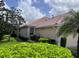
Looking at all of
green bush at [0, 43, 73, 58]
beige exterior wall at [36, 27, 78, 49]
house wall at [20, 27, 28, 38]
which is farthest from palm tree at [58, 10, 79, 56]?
house wall at [20, 27, 28, 38]

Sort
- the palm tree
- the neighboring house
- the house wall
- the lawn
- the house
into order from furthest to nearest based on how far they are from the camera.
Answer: the house → the house wall → the neighboring house → the palm tree → the lawn

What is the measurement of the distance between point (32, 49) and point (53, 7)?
1316 cm

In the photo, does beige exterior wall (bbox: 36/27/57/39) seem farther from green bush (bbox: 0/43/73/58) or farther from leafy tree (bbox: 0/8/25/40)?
green bush (bbox: 0/43/73/58)

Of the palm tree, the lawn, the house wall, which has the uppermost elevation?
the palm tree

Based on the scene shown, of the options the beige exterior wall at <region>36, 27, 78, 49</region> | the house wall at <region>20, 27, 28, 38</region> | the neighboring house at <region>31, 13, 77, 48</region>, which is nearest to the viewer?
the beige exterior wall at <region>36, 27, 78, 49</region>

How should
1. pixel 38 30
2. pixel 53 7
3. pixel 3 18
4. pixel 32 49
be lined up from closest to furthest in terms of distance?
pixel 32 49 → pixel 53 7 → pixel 3 18 → pixel 38 30

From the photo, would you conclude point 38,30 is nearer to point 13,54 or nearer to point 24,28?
point 24,28

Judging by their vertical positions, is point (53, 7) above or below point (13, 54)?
above

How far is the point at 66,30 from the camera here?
1711 centimetres

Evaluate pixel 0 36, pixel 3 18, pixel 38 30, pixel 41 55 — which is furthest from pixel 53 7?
pixel 41 55

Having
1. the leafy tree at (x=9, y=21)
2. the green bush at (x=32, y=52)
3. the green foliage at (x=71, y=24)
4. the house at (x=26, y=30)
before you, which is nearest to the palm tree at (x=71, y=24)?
the green foliage at (x=71, y=24)

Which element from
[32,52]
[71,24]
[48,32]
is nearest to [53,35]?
[48,32]

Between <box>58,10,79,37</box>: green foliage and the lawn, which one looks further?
<box>58,10,79,37</box>: green foliage

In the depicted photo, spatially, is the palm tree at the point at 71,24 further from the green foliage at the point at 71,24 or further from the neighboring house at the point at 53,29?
the neighboring house at the point at 53,29
